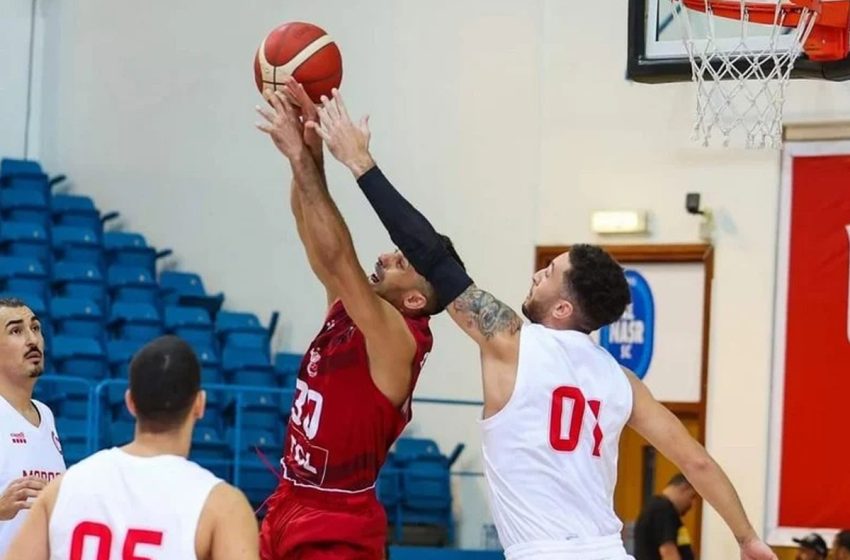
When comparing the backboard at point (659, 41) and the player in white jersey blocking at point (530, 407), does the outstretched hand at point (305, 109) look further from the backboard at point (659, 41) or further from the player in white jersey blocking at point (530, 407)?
the backboard at point (659, 41)

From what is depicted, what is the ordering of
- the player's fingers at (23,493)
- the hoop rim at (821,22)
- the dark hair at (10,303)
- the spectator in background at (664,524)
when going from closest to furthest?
1. the player's fingers at (23,493)
2. the dark hair at (10,303)
3. the hoop rim at (821,22)
4. the spectator in background at (664,524)

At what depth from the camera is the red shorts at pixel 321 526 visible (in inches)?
211

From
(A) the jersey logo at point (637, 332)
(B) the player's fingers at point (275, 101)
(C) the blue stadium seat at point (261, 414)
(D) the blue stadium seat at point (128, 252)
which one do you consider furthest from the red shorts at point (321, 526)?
(D) the blue stadium seat at point (128, 252)

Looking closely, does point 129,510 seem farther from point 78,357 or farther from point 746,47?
point 78,357

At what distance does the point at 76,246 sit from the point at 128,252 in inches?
23.1

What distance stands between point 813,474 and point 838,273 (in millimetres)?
1512

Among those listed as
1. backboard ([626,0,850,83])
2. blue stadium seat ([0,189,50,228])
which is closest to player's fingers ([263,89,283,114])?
backboard ([626,0,850,83])

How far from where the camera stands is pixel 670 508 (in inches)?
401

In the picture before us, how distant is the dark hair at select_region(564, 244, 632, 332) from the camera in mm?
5160

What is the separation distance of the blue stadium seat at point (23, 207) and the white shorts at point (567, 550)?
10.1 meters

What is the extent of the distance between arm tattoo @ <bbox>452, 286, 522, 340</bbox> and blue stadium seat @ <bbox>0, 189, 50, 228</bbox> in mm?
9899

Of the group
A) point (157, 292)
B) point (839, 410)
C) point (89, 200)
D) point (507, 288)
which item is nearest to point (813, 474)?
point (839, 410)

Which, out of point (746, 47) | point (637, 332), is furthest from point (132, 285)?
point (746, 47)

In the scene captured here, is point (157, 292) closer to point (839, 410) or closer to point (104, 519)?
point (839, 410)
